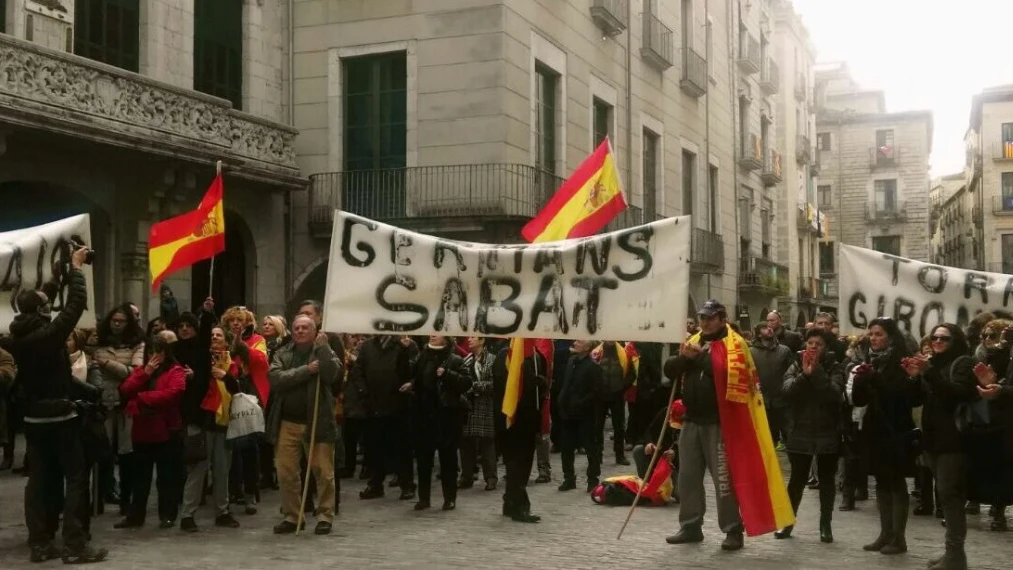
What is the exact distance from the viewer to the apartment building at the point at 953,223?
69.8 meters

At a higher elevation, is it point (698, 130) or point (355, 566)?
point (698, 130)

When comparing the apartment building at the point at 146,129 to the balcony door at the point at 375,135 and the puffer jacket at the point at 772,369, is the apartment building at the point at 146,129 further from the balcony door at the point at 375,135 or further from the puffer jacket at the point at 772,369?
the puffer jacket at the point at 772,369

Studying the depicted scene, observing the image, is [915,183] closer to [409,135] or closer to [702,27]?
[702,27]

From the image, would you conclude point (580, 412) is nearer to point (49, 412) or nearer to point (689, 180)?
point (49, 412)

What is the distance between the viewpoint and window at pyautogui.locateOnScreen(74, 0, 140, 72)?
15.8 m

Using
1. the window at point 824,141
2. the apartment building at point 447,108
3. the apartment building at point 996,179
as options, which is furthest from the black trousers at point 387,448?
the window at point 824,141

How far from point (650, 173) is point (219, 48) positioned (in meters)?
11.1

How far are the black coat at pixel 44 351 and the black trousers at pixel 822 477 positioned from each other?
5.36 metres

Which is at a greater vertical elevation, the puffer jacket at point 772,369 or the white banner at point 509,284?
the white banner at point 509,284

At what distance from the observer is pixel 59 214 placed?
53.0 ft

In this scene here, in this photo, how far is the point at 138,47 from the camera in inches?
658

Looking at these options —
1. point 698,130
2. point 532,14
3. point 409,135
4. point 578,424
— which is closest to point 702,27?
point 698,130

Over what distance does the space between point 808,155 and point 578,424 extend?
3570cm

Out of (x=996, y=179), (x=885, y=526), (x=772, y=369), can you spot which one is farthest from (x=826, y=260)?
(x=885, y=526)
